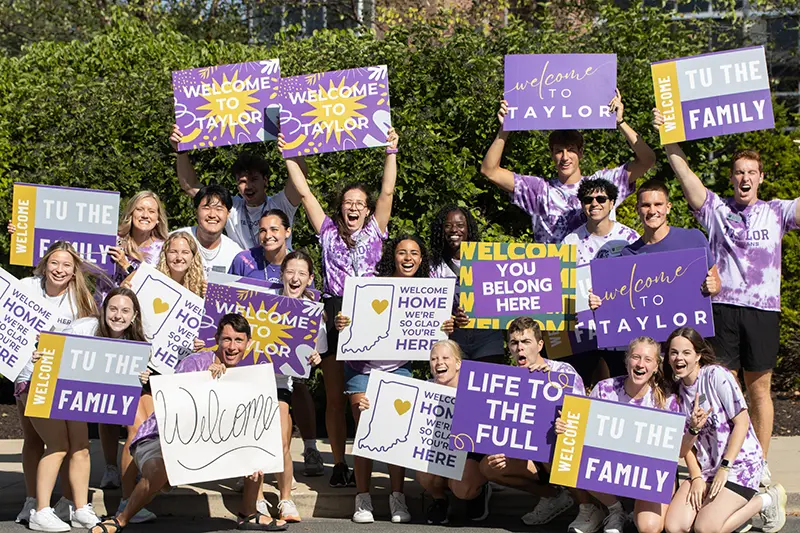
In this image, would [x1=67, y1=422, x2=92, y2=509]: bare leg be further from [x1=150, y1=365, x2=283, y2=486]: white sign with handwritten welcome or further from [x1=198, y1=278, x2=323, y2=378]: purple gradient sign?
[x1=198, y1=278, x2=323, y2=378]: purple gradient sign

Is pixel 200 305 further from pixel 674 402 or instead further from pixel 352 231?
pixel 674 402

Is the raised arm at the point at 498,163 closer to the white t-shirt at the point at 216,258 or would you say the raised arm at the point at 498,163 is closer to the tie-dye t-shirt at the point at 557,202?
A: the tie-dye t-shirt at the point at 557,202

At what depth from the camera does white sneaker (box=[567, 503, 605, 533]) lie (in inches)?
263

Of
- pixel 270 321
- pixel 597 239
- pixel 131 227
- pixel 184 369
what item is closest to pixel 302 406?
pixel 270 321

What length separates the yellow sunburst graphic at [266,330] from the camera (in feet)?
23.2

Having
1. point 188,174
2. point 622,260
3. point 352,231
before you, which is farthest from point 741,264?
point 188,174

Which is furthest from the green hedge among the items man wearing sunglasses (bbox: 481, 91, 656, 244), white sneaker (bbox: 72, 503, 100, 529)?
white sneaker (bbox: 72, 503, 100, 529)

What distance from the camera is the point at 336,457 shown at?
756 cm

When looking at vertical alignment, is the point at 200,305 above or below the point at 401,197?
below

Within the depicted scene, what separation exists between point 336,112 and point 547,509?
9.83ft

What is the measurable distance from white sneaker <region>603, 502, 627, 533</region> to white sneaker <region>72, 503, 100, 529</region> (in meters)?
2.91

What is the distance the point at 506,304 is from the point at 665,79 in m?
1.78

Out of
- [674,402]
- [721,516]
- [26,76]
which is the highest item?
[26,76]

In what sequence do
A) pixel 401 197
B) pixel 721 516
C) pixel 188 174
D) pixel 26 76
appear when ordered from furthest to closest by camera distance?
pixel 26 76, pixel 401 197, pixel 188 174, pixel 721 516
